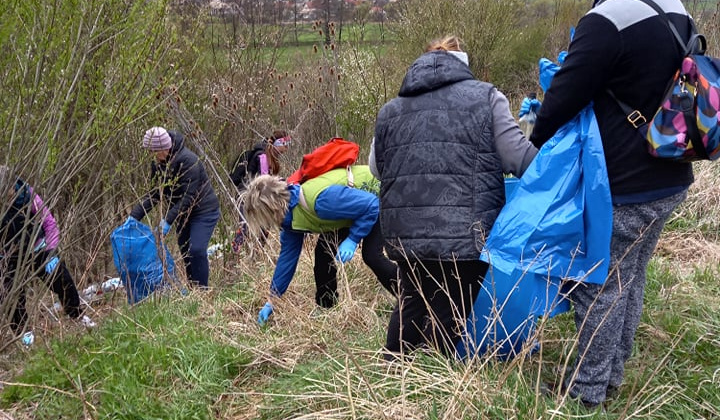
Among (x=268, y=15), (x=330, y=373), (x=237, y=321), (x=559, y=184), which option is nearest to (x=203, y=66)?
(x=268, y=15)

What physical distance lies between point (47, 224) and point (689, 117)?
3717 mm

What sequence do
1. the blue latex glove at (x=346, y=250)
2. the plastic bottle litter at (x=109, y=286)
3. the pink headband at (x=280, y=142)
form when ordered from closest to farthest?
1. the blue latex glove at (x=346, y=250)
2. the plastic bottle litter at (x=109, y=286)
3. the pink headband at (x=280, y=142)

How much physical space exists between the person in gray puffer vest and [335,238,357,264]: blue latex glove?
107 cm

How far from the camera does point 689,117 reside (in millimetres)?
1970

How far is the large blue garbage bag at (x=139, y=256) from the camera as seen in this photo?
5219mm

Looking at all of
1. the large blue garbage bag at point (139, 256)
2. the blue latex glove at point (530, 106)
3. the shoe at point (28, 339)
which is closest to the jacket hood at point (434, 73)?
the blue latex glove at point (530, 106)

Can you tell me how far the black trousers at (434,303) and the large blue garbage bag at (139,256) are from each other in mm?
3008

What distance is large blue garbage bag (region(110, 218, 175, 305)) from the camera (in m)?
5.22

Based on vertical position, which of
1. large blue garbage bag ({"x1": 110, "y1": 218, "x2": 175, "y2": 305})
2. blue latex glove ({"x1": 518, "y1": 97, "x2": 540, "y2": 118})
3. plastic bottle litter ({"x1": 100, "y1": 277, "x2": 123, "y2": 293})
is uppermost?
blue latex glove ({"x1": 518, "y1": 97, "x2": 540, "y2": 118})

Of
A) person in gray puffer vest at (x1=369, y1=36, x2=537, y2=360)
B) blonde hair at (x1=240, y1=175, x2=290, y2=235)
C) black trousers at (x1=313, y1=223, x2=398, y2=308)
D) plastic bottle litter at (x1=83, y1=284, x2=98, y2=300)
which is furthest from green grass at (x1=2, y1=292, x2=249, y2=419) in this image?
plastic bottle litter at (x1=83, y1=284, x2=98, y2=300)

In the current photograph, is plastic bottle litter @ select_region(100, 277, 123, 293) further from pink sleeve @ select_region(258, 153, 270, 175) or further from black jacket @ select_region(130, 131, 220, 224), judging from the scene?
pink sleeve @ select_region(258, 153, 270, 175)

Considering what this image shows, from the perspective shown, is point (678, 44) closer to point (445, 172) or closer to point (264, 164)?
point (445, 172)

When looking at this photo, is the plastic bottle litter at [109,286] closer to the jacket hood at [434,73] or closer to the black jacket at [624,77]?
the jacket hood at [434,73]

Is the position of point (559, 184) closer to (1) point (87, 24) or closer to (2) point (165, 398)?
(2) point (165, 398)
